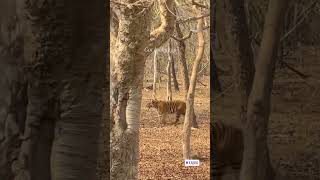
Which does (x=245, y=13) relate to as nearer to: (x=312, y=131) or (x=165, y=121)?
(x=312, y=131)

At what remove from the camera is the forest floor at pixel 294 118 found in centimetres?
172

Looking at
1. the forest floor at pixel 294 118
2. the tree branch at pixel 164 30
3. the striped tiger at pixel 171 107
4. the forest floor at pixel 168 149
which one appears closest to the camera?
the forest floor at pixel 294 118

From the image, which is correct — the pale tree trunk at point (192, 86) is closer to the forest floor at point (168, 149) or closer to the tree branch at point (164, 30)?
the forest floor at point (168, 149)

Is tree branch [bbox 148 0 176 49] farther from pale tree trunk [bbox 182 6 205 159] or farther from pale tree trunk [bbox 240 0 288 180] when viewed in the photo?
pale tree trunk [bbox 240 0 288 180]

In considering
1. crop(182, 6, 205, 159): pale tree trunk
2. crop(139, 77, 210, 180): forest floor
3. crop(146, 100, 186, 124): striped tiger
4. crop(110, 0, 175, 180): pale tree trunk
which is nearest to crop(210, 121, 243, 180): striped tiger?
crop(110, 0, 175, 180): pale tree trunk

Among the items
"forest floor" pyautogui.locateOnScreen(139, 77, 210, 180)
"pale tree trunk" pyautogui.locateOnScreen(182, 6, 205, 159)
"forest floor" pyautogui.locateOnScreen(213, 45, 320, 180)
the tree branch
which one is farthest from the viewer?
"forest floor" pyautogui.locateOnScreen(139, 77, 210, 180)

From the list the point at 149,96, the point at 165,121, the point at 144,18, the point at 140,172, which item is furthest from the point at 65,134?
the point at 149,96

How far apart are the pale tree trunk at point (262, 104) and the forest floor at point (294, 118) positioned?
0.02 m

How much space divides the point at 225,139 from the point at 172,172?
8162 mm

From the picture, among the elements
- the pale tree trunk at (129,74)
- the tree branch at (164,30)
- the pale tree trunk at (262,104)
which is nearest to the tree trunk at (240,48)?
the pale tree trunk at (262,104)

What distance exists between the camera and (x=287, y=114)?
5.75 ft

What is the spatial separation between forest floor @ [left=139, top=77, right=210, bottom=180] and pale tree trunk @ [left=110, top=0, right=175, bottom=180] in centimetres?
356

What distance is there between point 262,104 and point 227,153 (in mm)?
195

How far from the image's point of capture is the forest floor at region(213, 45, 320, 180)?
5.66ft
